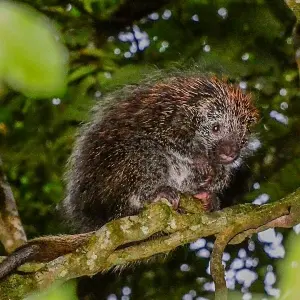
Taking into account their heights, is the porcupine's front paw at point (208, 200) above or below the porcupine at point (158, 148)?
below

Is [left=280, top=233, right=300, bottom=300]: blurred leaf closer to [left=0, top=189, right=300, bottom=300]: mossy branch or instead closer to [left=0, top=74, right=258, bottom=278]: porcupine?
[left=0, top=189, right=300, bottom=300]: mossy branch

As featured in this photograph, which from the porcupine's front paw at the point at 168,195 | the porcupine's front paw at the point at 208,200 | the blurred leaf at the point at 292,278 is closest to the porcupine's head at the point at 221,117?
the porcupine's front paw at the point at 208,200

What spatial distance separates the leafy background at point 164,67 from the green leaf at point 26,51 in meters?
3.52

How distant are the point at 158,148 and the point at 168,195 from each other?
14.2 inches

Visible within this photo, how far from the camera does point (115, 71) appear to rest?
409 cm

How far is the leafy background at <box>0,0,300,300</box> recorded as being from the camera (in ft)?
14.1

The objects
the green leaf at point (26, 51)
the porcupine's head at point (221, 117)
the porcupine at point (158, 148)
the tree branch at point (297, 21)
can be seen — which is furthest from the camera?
the porcupine's head at point (221, 117)

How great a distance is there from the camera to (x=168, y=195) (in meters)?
2.76

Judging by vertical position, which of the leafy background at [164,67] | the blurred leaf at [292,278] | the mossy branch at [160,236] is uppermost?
the blurred leaf at [292,278]

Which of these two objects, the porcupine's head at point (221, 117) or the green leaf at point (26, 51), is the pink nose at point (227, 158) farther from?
the green leaf at point (26, 51)

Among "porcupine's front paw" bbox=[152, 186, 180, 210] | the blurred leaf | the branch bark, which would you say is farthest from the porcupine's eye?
the blurred leaf

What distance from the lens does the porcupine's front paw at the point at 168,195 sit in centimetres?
273

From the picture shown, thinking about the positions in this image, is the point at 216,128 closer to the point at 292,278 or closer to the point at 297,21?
the point at 297,21

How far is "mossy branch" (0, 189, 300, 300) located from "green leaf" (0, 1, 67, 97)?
1.75 meters
